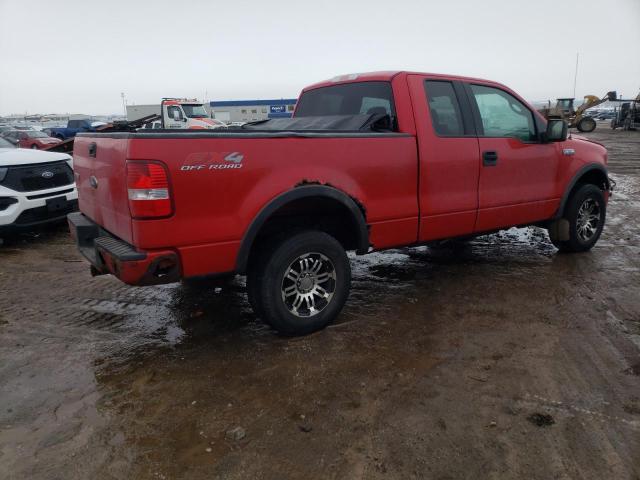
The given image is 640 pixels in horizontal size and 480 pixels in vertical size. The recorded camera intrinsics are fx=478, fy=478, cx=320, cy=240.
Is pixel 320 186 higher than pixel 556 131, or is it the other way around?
pixel 556 131

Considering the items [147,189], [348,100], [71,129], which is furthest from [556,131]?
[71,129]

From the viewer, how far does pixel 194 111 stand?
24.0 m

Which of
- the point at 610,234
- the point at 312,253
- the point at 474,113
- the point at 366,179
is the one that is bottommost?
the point at 610,234

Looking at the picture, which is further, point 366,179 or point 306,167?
point 366,179

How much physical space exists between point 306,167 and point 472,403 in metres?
1.84

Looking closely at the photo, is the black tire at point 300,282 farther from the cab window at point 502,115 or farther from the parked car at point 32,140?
the parked car at point 32,140

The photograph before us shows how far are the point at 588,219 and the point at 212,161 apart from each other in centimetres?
469

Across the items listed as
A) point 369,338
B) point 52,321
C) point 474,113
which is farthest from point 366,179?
point 52,321

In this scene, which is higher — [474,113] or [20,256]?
[474,113]

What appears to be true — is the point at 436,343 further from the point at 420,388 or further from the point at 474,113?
the point at 474,113

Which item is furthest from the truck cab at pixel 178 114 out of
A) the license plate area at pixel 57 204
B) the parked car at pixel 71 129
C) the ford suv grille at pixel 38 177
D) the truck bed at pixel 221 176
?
the truck bed at pixel 221 176

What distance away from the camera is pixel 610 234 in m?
6.57

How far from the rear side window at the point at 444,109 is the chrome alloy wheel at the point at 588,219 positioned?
85.6 inches

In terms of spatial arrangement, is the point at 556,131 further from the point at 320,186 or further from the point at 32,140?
the point at 32,140
